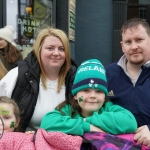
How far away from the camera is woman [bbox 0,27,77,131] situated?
2.94 meters

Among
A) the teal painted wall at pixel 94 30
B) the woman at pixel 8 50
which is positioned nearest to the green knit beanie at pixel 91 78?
the woman at pixel 8 50

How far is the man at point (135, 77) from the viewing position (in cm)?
276

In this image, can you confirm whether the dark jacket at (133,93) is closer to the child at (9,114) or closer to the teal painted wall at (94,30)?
the child at (9,114)

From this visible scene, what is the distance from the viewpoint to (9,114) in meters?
2.58

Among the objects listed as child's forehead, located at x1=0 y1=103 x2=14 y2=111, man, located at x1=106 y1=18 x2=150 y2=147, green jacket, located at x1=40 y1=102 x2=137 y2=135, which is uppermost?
man, located at x1=106 y1=18 x2=150 y2=147

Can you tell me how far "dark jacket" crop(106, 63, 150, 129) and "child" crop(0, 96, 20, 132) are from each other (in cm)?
84

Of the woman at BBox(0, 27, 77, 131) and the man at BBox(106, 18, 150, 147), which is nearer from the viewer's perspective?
the man at BBox(106, 18, 150, 147)

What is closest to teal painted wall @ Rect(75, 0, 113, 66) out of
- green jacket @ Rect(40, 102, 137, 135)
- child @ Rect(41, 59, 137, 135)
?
child @ Rect(41, 59, 137, 135)

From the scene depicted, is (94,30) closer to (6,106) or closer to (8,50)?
(8,50)

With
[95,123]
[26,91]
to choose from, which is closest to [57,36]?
[26,91]

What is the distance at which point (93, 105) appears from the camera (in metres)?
2.54

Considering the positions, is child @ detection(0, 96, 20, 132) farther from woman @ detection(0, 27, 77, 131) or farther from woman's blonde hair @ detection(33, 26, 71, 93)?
woman's blonde hair @ detection(33, 26, 71, 93)

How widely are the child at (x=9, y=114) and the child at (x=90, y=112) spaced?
240 mm

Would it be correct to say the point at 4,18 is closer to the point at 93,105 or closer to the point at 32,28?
the point at 32,28
